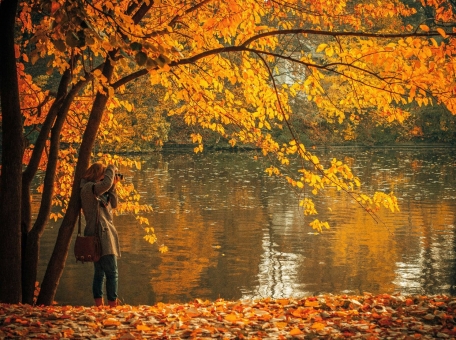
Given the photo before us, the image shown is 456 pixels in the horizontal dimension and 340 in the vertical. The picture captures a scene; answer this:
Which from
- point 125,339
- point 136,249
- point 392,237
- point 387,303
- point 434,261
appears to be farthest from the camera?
point 392,237

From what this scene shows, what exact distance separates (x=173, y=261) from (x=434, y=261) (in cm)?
472

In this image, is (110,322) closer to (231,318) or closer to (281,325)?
(231,318)

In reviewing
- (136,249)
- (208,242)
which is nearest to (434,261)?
(208,242)

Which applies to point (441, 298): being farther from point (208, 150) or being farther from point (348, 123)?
point (348, 123)

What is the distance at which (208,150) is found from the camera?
48.9 metres

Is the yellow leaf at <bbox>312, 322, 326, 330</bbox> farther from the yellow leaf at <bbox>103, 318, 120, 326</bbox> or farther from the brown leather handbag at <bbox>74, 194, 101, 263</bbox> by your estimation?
the brown leather handbag at <bbox>74, 194, 101, 263</bbox>

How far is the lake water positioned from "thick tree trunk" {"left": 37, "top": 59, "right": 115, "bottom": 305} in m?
2.16

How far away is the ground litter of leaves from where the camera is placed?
18.5 feet

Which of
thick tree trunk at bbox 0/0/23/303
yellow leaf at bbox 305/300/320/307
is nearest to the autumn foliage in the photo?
thick tree trunk at bbox 0/0/23/303

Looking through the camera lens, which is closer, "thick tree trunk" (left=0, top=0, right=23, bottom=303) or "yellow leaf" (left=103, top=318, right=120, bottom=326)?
"yellow leaf" (left=103, top=318, right=120, bottom=326)

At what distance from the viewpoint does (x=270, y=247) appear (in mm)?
14156

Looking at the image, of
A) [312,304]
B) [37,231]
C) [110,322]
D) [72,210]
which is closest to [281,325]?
[312,304]

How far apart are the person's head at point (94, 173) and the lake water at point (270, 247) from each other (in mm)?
3257

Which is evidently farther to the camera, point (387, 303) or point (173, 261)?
point (173, 261)
